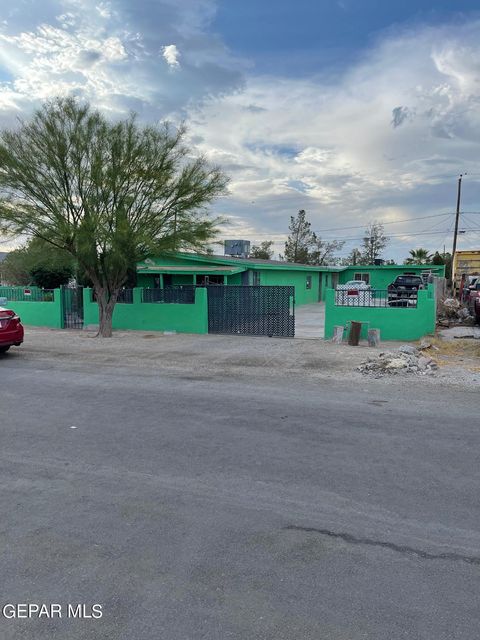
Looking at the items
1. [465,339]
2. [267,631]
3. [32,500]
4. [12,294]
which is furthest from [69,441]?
[12,294]

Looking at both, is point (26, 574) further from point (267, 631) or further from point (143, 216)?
point (143, 216)

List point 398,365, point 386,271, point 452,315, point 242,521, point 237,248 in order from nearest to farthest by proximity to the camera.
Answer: point 242,521 → point 398,365 → point 452,315 → point 237,248 → point 386,271

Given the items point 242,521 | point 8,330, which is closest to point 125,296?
point 8,330

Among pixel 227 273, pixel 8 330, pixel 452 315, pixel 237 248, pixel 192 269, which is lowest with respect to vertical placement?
pixel 452 315

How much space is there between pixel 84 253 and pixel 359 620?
1397cm

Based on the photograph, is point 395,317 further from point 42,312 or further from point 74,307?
point 42,312

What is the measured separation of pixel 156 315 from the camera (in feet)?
60.7

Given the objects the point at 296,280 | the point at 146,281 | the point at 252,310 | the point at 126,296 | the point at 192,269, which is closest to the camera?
the point at 252,310

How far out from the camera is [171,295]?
1828 centimetres

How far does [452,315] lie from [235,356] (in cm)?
1304

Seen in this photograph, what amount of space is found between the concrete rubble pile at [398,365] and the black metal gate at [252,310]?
5509 mm

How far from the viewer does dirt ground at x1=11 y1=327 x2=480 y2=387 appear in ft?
33.4

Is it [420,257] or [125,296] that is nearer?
[125,296]

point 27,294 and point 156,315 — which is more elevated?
point 27,294
